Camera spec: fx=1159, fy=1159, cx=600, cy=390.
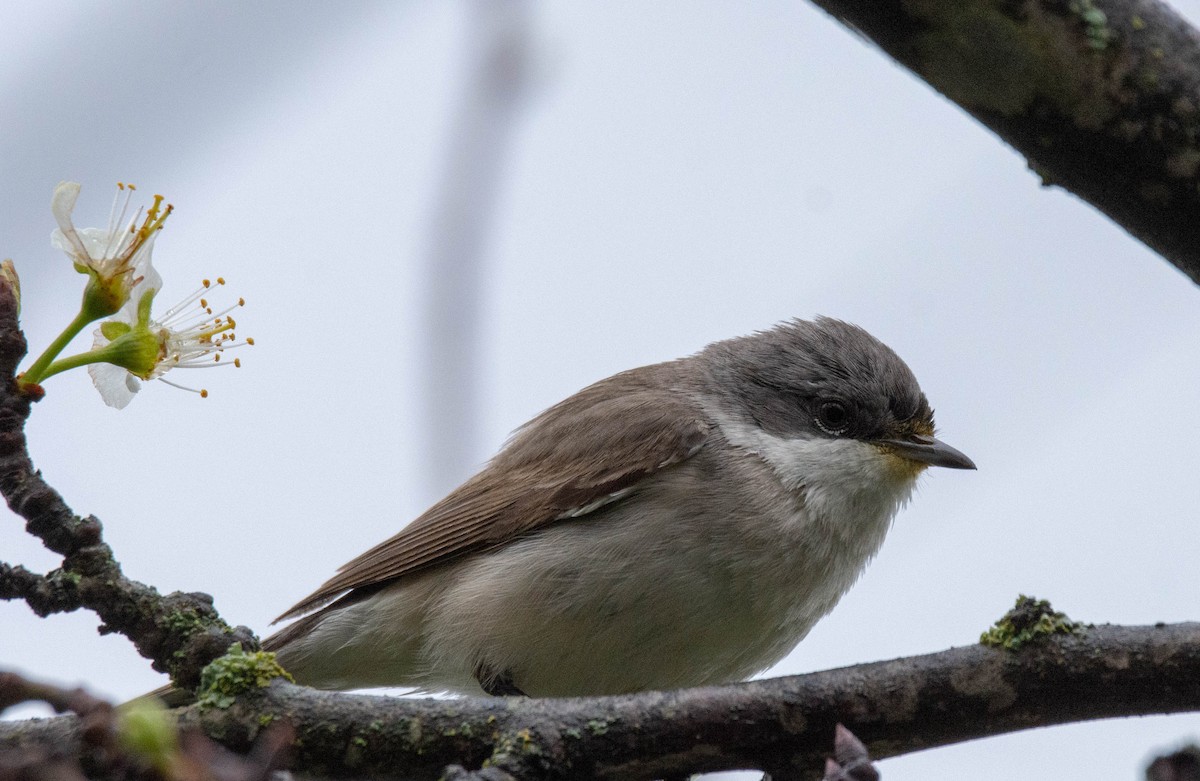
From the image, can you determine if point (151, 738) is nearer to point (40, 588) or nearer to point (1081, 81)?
point (40, 588)

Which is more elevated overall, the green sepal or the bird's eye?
the bird's eye

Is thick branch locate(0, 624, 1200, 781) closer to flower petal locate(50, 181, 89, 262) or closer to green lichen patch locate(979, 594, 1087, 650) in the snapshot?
green lichen patch locate(979, 594, 1087, 650)

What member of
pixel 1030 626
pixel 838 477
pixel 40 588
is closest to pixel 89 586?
pixel 40 588

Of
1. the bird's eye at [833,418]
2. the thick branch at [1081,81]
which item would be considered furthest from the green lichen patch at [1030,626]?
the bird's eye at [833,418]

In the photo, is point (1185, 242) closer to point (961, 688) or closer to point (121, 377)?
point (961, 688)

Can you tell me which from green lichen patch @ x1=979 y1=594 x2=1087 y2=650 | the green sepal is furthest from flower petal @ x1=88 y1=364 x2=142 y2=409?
green lichen patch @ x1=979 y1=594 x2=1087 y2=650

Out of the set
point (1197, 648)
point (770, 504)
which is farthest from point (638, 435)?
point (1197, 648)
